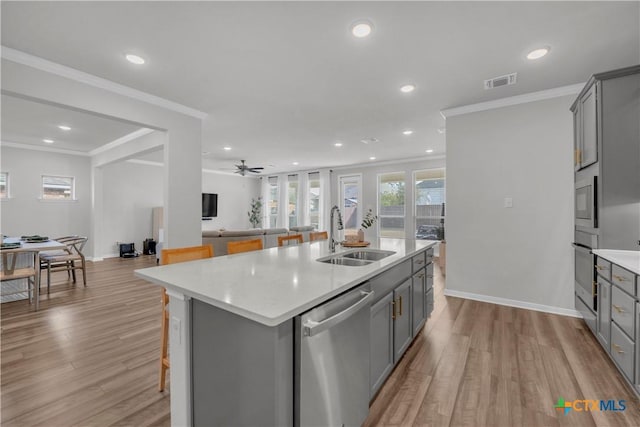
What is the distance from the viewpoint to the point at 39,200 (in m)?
6.20

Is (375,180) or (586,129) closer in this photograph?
(586,129)

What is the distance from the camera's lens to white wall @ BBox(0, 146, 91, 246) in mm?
5844

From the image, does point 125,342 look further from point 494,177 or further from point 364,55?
point 494,177

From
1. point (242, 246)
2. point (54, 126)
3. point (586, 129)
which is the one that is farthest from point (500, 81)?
point (54, 126)

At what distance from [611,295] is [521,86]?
234cm

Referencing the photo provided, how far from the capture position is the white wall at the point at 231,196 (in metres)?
9.73

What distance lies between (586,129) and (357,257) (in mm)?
2583

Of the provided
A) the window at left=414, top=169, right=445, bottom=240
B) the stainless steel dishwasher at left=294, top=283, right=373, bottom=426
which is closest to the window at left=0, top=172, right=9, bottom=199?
the stainless steel dishwasher at left=294, top=283, right=373, bottom=426

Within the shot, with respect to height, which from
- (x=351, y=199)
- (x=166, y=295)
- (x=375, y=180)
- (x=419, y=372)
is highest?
(x=375, y=180)

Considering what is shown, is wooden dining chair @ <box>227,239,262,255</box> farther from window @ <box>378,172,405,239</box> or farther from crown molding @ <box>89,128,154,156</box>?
window @ <box>378,172,405,239</box>

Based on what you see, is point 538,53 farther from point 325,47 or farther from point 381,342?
point 381,342

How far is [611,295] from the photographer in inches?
83.1

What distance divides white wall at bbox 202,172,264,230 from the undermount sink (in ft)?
26.9

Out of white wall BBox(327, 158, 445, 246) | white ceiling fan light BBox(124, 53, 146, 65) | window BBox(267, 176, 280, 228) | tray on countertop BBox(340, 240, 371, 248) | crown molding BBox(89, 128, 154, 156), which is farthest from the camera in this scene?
window BBox(267, 176, 280, 228)
